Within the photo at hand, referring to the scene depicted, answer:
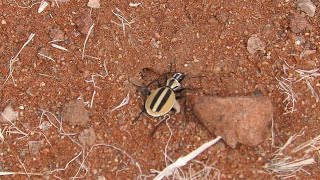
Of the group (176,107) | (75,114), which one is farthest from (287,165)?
(75,114)

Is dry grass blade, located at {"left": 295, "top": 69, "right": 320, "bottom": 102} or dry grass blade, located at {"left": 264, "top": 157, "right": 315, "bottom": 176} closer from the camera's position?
dry grass blade, located at {"left": 264, "top": 157, "right": 315, "bottom": 176}

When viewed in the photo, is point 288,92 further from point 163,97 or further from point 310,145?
point 163,97

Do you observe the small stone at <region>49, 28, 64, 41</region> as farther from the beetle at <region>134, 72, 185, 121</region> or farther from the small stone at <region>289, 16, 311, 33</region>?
the small stone at <region>289, 16, 311, 33</region>

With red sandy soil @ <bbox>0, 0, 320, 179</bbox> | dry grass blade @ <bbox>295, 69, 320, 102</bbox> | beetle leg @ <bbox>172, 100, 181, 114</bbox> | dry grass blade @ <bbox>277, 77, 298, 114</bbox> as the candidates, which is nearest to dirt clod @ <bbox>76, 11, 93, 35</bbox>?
red sandy soil @ <bbox>0, 0, 320, 179</bbox>

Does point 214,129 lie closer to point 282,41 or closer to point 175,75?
point 175,75

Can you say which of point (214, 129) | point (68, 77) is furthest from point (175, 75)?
point (68, 77)

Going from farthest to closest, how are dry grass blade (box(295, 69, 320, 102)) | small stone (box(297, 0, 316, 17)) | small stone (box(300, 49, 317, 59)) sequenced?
small stone (box(297, 0, 316, 17))
small stone (box(300, 49, 317, 59))
dry grass blade (box(295, 69, 320, 102))

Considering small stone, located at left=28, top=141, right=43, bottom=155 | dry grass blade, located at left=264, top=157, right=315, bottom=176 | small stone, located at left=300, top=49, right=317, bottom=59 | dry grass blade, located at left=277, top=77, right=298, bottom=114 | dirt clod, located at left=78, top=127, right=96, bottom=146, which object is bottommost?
dry grass blade, located at left=264, top=157, right=315, bottom=176
